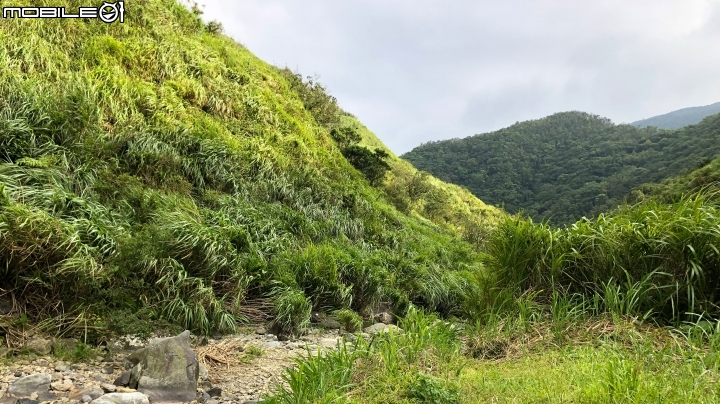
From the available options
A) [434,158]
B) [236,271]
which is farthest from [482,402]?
[434,158]

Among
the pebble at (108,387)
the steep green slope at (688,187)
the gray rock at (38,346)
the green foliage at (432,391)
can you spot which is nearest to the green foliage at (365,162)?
the steep green slope at (688,187)

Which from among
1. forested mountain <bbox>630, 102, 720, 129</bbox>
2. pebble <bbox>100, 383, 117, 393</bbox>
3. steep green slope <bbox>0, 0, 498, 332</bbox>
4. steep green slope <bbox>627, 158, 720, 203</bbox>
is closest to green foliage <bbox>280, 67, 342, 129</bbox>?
steep green slope <bbox>0, 0, 498, 332</bbox>

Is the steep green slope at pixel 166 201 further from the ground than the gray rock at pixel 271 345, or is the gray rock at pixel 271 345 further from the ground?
the steep green slope at pixel 166 201

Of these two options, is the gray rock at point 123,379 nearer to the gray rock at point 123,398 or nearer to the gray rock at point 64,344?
the gray rock at point 123,398

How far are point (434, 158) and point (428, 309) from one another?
180ft

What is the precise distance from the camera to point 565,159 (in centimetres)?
5609

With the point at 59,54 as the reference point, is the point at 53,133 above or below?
below

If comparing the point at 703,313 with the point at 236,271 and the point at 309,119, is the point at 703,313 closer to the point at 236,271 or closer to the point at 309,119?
the point at 236,271

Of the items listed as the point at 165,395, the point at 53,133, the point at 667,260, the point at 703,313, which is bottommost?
the point at 165,395

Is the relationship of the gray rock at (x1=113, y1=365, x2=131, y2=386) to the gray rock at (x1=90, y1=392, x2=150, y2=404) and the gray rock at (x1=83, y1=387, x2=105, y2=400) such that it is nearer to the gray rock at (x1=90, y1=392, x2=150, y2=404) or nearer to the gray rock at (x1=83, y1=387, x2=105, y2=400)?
the gray rock at (x1=83, y1=387, x2=105, y2=400)

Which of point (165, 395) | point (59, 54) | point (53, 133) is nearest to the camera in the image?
point (165, 395)

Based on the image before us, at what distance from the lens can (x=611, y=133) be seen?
65.6 meters
